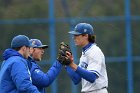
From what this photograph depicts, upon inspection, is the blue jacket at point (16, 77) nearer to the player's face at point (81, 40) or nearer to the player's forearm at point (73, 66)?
the player's forearm at point (73, 66)

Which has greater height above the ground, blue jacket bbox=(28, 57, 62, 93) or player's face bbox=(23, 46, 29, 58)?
player's face bbox=(23, 46, 29, 58)

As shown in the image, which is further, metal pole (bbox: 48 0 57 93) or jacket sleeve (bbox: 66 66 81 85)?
metal pole (bbox: 48 0 57 93)

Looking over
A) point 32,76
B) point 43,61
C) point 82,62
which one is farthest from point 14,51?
point 43,61

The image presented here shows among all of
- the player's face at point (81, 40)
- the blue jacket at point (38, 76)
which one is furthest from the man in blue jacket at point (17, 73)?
the player's face at point (81, 40)

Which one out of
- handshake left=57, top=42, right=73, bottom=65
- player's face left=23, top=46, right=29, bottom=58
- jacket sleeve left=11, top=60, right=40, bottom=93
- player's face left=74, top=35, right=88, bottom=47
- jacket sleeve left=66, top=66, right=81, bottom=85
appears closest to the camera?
jacket sleeve left=11, top=60, right=40, bottom=93

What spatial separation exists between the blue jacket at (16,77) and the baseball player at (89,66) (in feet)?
2.41

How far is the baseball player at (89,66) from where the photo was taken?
888cm

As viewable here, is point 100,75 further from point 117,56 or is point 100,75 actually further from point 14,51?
point 117,56

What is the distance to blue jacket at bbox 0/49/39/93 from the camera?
831cm

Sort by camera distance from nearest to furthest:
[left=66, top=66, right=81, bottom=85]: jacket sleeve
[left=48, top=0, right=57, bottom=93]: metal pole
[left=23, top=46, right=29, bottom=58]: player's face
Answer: [left=23, top=46, right=29, bottom=58]: player's face → [left=66, top=66, right=81, bottom=85]: jacket sleeve → [left=48, top=0, right=57, bottom=93]: metal pole

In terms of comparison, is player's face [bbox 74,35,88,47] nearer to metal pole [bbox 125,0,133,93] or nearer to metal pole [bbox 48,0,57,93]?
metal pole [bbox 48,0,57,93]

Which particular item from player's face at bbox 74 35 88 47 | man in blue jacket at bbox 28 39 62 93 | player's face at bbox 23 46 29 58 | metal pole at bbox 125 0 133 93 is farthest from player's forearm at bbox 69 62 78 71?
metal pole at bbox 125 0 133 93

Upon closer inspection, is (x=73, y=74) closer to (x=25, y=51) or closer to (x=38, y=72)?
(x=38, y=72)

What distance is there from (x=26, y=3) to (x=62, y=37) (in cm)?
110
